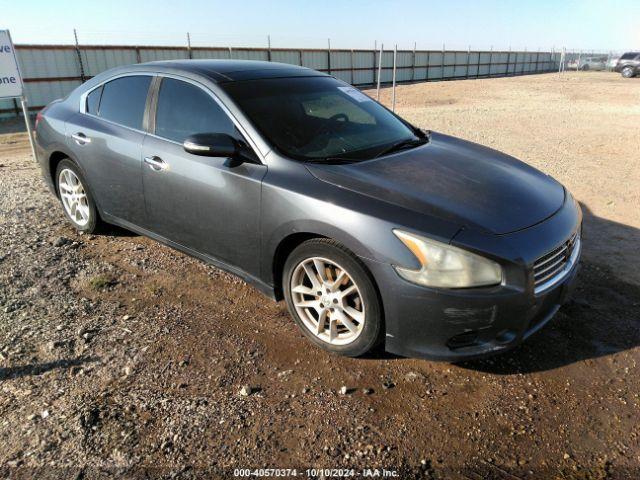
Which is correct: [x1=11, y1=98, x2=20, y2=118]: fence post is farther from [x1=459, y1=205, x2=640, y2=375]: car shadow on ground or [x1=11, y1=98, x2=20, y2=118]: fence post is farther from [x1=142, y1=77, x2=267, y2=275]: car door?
[x1=459, y1=205, x2=640, y2=375]: car shadow on ground

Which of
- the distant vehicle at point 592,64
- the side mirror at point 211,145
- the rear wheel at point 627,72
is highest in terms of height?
the side mirror at point 211,145

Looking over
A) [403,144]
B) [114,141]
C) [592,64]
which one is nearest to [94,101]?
[114,141]

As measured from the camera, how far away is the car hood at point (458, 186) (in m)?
2.77

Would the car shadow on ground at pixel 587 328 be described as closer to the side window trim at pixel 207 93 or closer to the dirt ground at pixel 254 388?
the dirt ground at pixel 254 388

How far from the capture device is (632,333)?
3.38 metres

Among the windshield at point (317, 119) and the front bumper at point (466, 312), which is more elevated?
the windshield at point (317, 119)

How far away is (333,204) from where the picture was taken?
2.81m

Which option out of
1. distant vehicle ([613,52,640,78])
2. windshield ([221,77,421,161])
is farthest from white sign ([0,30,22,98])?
distant vehicle ([613,52,640,78])

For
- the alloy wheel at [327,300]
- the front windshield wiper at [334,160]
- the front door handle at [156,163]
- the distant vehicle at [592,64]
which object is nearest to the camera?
the alloy wheel at [327,300]

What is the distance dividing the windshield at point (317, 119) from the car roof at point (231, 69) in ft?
0.29

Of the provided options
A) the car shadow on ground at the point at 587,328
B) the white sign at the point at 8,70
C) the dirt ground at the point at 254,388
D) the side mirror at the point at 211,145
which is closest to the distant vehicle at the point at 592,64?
the white sign at the point at 8,70

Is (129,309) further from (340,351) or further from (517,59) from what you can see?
(517,59)

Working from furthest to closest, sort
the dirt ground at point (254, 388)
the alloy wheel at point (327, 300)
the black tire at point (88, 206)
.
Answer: the black tire at point (88, 206)
the alloy wheel at point (327, 300)
the dirt ground at point (254, 388)

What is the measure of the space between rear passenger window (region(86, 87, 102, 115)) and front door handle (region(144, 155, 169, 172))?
109cm
